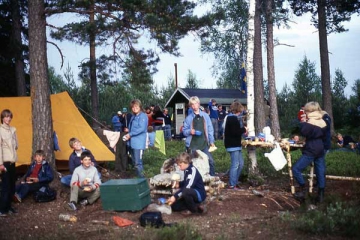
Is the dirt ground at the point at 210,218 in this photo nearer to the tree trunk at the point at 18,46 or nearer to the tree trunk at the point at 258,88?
the tree trunk at the point at 258,88

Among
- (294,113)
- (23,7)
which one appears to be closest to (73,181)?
(23,7)

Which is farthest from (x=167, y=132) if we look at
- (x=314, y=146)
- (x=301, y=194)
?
(x=314, y=146)

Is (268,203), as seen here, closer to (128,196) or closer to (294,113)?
(128,196)

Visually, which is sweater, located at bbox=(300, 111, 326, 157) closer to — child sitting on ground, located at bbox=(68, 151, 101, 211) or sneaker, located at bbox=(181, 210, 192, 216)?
sneaker, located at bbox=(181, 210, 192, 216)

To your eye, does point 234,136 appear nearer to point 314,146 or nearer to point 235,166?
point 235,166

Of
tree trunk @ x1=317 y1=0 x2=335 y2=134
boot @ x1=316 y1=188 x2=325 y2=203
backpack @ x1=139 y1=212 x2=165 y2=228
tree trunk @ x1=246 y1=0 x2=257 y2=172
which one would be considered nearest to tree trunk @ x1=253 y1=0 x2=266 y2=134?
tree trunk @ x1=246 y1=0 x2=257 y2=172

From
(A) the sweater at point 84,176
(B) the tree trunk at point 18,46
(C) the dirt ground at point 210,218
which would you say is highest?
(B) the tree trunk at point 18,46

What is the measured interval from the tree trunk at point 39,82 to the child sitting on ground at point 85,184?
133 cm

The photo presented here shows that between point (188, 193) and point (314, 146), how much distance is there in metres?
2.16

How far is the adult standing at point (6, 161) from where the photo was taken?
23.2ft

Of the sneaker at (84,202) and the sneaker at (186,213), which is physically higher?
the sneaker at (84,202)

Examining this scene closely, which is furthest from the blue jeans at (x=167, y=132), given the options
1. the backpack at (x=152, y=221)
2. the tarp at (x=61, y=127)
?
the backpack at (x=152, y=221)

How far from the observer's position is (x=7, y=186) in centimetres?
714

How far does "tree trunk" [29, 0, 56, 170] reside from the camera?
8750mm
